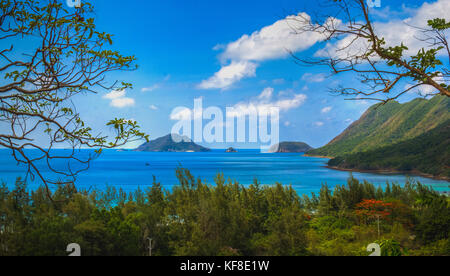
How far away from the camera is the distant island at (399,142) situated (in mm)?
26688

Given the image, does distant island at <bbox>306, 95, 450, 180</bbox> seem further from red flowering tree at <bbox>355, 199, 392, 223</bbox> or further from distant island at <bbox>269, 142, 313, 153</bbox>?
red flowering tree at <bbox>355, 199, 392, 223</bbox>

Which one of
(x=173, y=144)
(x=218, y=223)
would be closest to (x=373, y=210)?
(x=218, y=223)

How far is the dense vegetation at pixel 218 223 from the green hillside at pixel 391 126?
28975mm

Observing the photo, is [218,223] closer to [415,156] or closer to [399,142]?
[415,156]

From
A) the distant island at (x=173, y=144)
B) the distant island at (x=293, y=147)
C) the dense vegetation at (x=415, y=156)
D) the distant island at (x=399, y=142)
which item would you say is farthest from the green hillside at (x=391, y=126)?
the distant island at (x=173, y=144)

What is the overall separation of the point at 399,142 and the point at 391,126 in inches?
316

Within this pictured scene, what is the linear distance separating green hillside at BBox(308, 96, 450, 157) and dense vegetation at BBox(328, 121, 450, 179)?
3.55 metres

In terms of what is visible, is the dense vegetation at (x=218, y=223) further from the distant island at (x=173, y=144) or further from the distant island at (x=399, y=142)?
the distant island at (x=173, y=144)

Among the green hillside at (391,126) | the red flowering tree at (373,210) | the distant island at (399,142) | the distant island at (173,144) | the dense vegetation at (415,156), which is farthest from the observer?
the distant island at (173,144)

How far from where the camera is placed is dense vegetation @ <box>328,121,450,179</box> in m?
25.6

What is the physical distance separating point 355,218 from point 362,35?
5926 millimetres

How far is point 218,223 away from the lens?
6.45 metres

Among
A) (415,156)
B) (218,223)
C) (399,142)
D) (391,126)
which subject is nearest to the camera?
(218,223)

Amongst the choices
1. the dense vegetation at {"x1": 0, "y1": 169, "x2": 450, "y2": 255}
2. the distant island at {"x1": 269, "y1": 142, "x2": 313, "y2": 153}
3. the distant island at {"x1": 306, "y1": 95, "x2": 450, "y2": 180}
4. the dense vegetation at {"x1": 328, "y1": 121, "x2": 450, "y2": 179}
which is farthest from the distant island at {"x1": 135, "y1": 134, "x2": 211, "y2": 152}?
the dense vegetation at {"x1": 0, "y1": 169, "x2": 450, "y2": 255}
